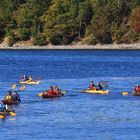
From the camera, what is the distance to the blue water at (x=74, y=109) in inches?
2657

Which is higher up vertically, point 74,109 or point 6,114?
point 6,114

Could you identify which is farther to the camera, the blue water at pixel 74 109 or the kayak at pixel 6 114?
the kayak at pixel 6 114

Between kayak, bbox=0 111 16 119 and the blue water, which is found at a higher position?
kayak, bbox=0 111 16 119

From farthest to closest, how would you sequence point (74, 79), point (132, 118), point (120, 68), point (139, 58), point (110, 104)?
1. point (139, 58)
2. point (120, 68)
3. point (74, 79)
4. point (110, 104)
5. point (132, 118)

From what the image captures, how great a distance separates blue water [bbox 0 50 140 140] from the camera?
67500 millimetres

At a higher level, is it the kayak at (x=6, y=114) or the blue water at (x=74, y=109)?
the kayak at (x=6, y=114)

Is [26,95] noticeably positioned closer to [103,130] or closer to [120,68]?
[103,130]

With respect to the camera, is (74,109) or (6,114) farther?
(74,109)

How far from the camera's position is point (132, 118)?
75.1 meters

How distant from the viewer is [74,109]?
266ft

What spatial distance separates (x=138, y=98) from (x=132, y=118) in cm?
1578

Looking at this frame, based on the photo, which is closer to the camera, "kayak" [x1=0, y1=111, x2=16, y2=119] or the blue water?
the blue water

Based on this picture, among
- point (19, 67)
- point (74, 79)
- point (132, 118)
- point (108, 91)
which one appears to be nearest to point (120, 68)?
point (19, 67)

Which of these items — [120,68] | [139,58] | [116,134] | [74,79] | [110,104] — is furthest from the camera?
[139,58]
